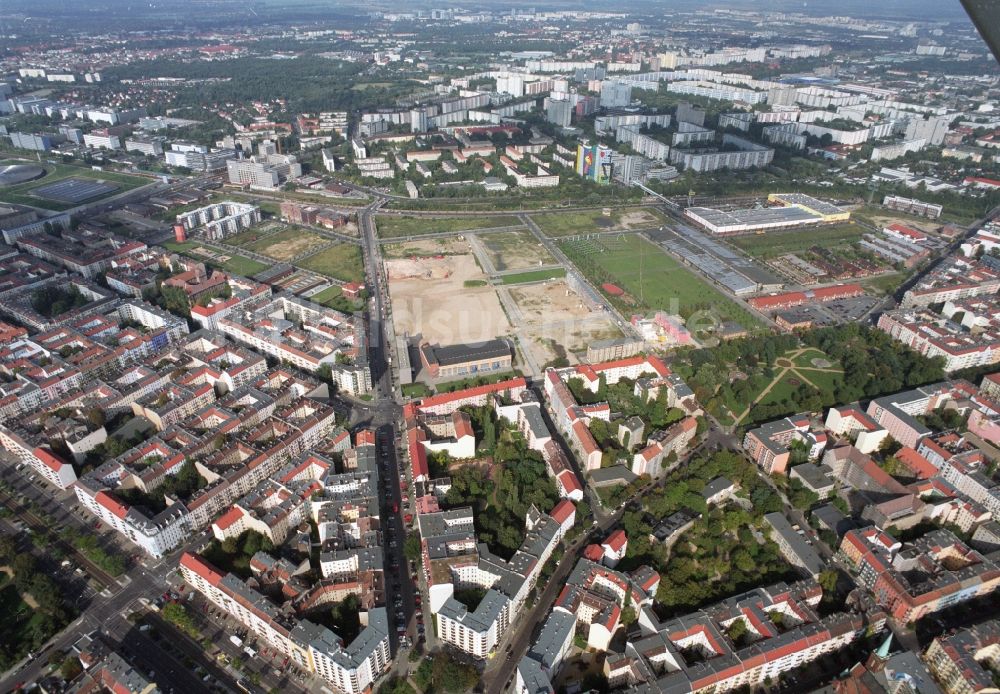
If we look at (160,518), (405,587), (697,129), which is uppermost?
(697,129)

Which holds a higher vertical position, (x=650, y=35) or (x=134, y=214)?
(x=650, y=35)

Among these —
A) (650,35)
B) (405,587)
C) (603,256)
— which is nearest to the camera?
(405,587)

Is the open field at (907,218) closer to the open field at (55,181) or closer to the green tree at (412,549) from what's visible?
the green tree at (412,549)

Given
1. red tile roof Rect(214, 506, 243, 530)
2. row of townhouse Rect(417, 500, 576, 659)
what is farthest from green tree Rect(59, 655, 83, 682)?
row of townhouse Rect(417, 500, 576, 659)

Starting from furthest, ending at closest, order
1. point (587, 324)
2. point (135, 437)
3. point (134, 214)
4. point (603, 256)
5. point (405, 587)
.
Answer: point (134, 214)
point (603, 256)
point (587, 324)
point (135, 437)
point (405, 587)

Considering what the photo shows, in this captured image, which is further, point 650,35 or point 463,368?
point 650,35

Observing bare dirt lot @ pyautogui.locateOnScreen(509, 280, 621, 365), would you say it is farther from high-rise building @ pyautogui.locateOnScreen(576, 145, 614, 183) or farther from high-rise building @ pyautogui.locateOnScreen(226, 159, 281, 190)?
high-rise building @ pyautogui.locateOnScreen(226, 159, 281, 190)

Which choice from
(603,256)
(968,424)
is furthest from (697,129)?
(968,424)

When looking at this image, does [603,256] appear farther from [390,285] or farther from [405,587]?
[405,587]
